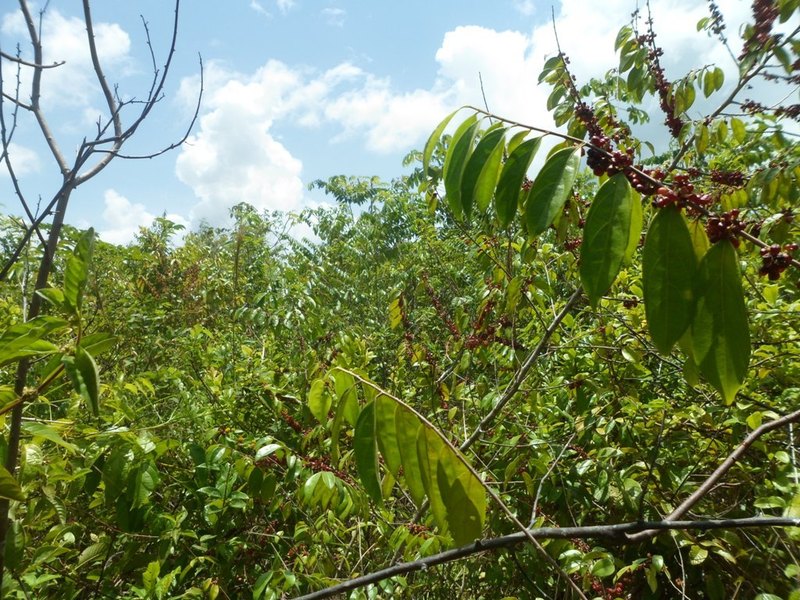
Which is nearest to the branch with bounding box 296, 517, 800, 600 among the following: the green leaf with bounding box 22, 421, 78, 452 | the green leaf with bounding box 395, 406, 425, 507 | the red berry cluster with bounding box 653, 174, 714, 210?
the green leaf with bounding box 395, 406, 425, 507

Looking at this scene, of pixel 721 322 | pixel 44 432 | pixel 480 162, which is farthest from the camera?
pixel 44 432

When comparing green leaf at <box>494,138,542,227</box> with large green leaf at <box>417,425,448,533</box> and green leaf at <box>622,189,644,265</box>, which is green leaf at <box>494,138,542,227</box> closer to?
green leaf at <box>622,189,644,265</box>

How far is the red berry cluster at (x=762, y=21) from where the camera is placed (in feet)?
5.99

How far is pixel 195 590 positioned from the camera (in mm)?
1913

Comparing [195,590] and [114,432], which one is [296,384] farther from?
[114,432]

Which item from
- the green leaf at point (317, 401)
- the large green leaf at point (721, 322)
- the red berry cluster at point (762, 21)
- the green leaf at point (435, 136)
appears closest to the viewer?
the large green leaf at point (721, 322)

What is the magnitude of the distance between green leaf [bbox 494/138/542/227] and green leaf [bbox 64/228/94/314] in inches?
26.5

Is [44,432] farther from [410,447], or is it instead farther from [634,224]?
[634,224]

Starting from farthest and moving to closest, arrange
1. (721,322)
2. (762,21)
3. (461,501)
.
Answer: (762,21) → (461,501) → (721,322)

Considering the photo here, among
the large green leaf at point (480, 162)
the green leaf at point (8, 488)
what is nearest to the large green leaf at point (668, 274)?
the large green leaf at point (480, 162)

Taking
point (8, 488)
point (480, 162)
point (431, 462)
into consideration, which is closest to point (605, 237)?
point (480, 162)

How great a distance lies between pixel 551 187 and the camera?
78 cm

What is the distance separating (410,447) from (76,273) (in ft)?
2.06

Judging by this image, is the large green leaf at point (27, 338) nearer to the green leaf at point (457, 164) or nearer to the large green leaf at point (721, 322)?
the green leaf at point (457, 164)
